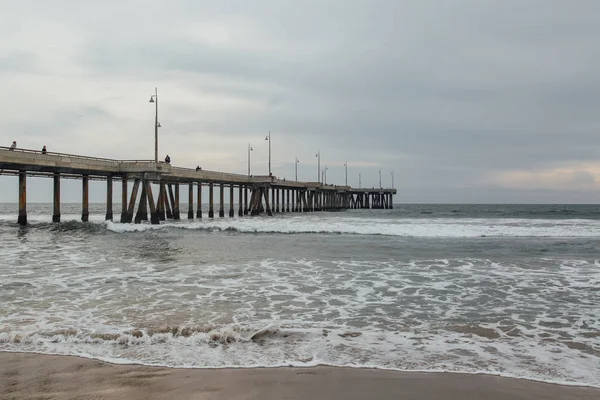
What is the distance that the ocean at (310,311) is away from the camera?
5648 mm

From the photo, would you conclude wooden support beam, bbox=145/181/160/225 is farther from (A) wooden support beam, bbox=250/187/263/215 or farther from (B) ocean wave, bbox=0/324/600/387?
(B) ocean wave, bbox=0/324/600/387

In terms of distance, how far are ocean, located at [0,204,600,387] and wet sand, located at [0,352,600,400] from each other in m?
0.27

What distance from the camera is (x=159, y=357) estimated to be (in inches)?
217

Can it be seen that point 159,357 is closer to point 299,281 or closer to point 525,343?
point 525,343

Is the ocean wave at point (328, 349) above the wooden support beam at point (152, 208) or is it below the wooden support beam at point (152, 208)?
below

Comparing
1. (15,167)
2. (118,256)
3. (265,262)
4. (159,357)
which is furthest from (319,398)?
(15,167)

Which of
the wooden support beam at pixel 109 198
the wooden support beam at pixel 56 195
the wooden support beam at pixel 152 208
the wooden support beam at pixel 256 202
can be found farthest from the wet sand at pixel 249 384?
the wooden support beam at pixel 256 202

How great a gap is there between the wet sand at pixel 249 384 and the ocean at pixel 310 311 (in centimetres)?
27

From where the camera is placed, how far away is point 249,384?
15.4 feet

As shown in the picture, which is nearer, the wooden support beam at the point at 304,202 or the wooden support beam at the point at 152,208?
the wooden support beam at the point at 152,208

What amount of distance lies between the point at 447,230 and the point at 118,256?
21.9 metres

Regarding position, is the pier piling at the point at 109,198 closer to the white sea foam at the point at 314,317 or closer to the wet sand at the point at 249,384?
the white sea foam at the point at 314,317

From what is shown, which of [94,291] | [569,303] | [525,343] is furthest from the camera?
[94,291]

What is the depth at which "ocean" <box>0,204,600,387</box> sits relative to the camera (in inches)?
222
